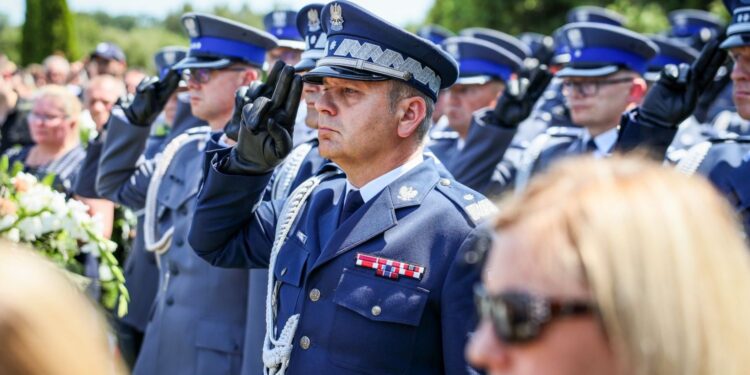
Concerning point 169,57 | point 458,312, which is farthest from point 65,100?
point 458,312

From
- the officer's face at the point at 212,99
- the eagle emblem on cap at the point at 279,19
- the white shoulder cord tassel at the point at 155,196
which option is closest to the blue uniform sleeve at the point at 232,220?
the white shoulder cord tassel at the point at 155,196

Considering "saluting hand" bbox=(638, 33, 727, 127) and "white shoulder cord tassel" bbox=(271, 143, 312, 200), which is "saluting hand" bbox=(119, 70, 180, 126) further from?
"saluting hand" bbox=(638, 33, 727, 127)

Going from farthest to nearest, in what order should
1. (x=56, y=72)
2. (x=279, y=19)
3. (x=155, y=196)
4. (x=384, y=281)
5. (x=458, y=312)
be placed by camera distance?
(x=56, y=72), (x=279, y=19), (x=155, y=196), (x=384, y=281), (x=458, y=312)

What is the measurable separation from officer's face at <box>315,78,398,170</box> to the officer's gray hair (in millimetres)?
19

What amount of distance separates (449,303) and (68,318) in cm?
167

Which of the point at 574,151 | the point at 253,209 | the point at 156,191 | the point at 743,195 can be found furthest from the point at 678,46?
the point at 253,209

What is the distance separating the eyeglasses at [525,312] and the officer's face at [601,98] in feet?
12.9

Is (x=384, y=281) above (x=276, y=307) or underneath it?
above

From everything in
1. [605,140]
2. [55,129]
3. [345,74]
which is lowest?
[55,129]

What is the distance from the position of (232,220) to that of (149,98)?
183cm

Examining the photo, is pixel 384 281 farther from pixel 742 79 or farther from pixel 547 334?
pixel 742 79

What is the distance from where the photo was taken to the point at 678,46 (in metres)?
7.00

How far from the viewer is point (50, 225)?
4055 mm

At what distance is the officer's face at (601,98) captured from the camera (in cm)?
542
